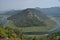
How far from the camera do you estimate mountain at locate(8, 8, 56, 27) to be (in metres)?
3.44

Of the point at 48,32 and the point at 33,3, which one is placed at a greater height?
the point at 33,3

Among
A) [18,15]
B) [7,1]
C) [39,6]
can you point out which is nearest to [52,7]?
[39,6]

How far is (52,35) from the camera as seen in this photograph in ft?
11.0

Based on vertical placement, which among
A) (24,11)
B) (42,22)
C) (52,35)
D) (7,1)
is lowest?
(52,35)

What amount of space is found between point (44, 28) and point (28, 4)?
609 mm

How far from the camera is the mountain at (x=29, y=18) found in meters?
3.44

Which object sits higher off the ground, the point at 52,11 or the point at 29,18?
the point at 52,11

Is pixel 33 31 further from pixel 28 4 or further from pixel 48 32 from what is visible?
pixel 28 4

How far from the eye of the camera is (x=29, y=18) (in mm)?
3471

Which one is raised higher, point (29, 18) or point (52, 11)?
point (52, 11)

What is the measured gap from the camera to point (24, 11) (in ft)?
11.5

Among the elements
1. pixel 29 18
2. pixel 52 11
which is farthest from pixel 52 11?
pixel 29 18

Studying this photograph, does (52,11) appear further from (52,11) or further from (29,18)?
(29,18)

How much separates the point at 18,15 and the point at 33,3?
1.35 ft
